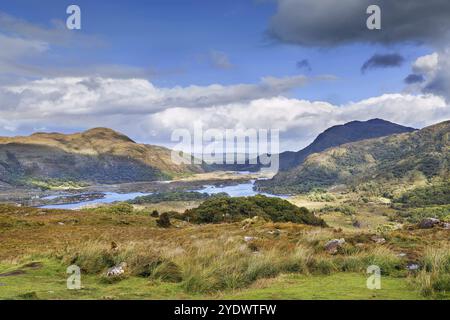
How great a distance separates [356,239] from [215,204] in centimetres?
3509

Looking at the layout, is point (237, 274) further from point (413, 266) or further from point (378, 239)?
point (378, 239)

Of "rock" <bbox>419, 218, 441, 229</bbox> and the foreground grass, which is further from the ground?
the foreground grass

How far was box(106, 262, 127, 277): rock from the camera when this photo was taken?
1255 cm

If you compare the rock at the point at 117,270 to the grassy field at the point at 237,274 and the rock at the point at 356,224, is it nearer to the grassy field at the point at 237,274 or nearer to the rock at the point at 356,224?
the grassy field at the point at 237,274

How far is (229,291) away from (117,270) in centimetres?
393

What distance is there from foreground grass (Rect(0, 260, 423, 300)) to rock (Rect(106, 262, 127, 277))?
384 mm

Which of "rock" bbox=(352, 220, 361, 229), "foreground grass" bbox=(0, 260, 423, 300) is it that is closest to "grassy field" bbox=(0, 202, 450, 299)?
"foreground grass" bbox=(0, 260, 423, 300)

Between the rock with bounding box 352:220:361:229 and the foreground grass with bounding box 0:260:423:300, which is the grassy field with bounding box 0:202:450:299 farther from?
the rock with bounding box 352:220:361:229

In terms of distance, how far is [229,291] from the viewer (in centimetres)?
1052

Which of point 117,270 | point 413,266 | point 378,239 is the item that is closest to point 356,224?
point 378,239

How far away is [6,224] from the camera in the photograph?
35.8m

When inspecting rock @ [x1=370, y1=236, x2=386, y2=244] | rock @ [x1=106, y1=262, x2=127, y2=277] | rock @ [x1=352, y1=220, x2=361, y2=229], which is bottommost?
rock @ [x1=352, y1=220, x2=361, y2=229]

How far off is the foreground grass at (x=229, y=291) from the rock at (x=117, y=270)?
1.26ft
